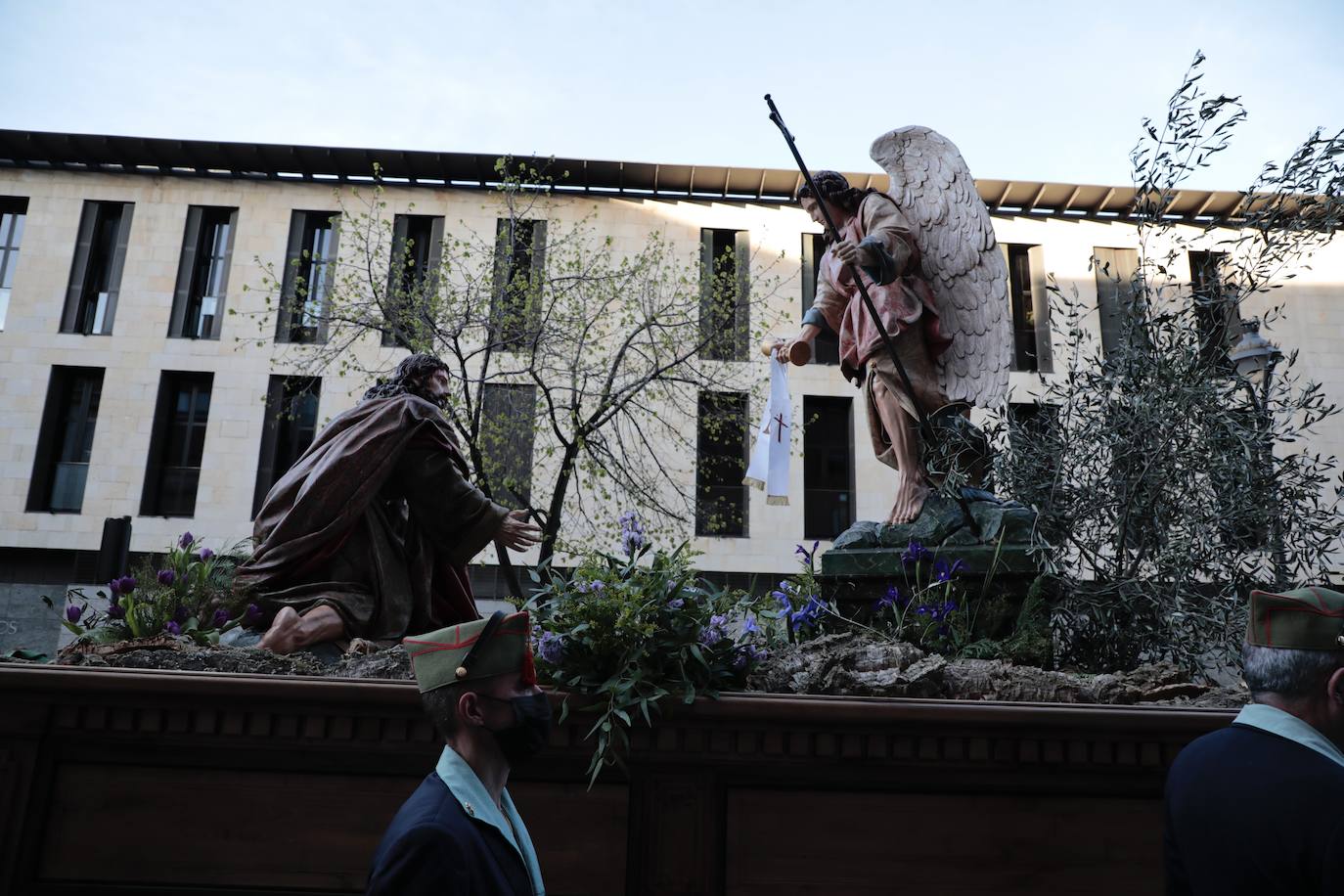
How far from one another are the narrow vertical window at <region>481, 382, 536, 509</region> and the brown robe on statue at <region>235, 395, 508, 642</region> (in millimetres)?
10863

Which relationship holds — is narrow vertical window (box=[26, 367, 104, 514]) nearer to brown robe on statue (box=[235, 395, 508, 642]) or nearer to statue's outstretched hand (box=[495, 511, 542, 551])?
brown robe on statue (box=[235, 395, 508, 642])

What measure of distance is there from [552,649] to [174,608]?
2123 millimetres

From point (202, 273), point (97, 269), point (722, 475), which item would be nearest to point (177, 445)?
point (202, 273)

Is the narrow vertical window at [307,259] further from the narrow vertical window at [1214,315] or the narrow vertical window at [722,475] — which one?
the narrow vertical window at [1214,315]

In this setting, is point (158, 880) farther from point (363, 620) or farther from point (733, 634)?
point (733, 634)

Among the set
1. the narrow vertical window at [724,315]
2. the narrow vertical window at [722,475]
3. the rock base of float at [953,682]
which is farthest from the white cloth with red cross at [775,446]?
the narrow vertical window at [722,475]

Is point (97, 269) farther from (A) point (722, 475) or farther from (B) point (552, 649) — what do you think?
(B) point (552, 649)

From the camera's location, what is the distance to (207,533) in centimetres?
2205

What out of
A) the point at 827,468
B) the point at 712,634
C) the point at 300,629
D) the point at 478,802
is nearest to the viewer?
the point at 478,802

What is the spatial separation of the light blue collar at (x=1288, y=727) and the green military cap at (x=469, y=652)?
1.66 m

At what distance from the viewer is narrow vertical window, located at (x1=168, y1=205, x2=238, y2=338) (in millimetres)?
23547

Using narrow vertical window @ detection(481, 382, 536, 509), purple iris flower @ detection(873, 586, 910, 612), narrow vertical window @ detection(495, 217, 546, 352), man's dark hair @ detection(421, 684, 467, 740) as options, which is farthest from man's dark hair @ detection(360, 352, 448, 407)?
narrow vertical window @ detection(495, 217, 546, 352)

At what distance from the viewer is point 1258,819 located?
2.13 metres

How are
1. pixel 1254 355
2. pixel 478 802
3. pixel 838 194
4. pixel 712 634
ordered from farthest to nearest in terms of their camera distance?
pixel 1254 355
pixel 838 194
pixel 712 634
pixel 478 802
